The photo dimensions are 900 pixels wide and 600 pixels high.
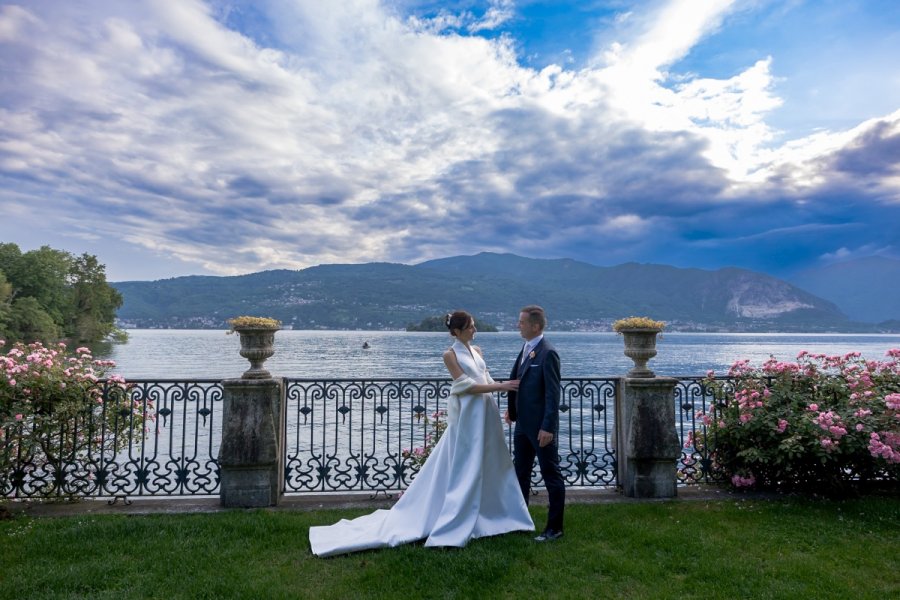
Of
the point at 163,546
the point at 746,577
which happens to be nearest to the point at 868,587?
the point at 746,577

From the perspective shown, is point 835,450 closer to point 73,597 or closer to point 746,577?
Result: point 746,577

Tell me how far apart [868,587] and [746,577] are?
910mm

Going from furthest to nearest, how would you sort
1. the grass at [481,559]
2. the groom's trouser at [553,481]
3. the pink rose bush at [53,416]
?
the pink rose bush at [53,416] → the groom's trouser at [553,481] → the grass at [481,559]

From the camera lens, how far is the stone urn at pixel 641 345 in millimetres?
7098

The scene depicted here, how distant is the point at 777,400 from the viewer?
730cm

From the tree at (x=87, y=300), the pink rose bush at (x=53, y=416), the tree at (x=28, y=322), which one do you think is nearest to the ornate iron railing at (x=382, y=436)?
the pink rose bush at (x=53, y=416)

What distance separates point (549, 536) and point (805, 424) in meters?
3.81

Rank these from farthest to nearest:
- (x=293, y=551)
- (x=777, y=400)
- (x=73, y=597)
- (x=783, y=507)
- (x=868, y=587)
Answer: (x=777, y=400), (x=783, y=507), (x=293, y=551), (x=868, y=587), (x=73, y=597)

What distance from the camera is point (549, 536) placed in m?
5.42

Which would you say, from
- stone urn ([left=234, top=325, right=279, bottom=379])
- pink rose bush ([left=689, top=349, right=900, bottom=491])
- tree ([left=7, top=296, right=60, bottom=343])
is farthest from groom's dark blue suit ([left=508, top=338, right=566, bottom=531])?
tree ([left=7, top=296, right=60, bottom=343])

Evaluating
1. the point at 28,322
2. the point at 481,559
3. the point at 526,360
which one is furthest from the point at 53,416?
the point at 28,322

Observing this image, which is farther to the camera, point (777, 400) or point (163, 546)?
point (777, 400)

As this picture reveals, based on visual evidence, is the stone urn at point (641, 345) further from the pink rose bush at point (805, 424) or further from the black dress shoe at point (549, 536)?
the black dress shoe at point (549, 536)

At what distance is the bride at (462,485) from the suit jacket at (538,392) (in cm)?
17
